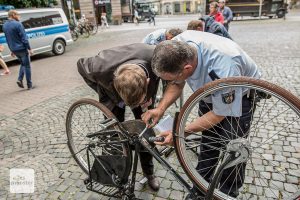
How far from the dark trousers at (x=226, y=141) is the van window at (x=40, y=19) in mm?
10185

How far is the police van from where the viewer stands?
10288mm

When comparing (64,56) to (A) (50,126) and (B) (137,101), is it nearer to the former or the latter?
(A) (50,126)

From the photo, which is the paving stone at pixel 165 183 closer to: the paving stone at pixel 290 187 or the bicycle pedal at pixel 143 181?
the bicycle pedal at pixel 143 181

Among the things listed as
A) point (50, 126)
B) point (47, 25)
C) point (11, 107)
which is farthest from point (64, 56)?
point (50, 126)

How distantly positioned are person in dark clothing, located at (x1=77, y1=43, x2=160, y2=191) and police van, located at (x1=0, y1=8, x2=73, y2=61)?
29.9 feet

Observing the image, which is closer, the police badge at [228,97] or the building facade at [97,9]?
the police badge at [228,97]

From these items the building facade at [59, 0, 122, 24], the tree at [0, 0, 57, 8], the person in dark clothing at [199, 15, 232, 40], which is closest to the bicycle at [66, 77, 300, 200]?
the person in dark clothing at [199, 15, 232, 40]

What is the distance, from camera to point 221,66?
167cm

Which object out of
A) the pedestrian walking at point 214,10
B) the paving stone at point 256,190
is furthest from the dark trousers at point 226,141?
the pedestrian walking at point 214,10

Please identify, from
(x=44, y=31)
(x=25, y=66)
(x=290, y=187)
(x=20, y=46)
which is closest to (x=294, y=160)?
(x=290, y=187)

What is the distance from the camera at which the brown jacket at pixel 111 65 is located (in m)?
2.15

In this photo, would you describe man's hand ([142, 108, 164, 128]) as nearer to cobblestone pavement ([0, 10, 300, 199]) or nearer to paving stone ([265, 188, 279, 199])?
cobblestone pavement ([0, 10, 300, 199])

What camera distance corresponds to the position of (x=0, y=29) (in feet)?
31.7

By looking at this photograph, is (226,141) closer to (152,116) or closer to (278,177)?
(152,116)
